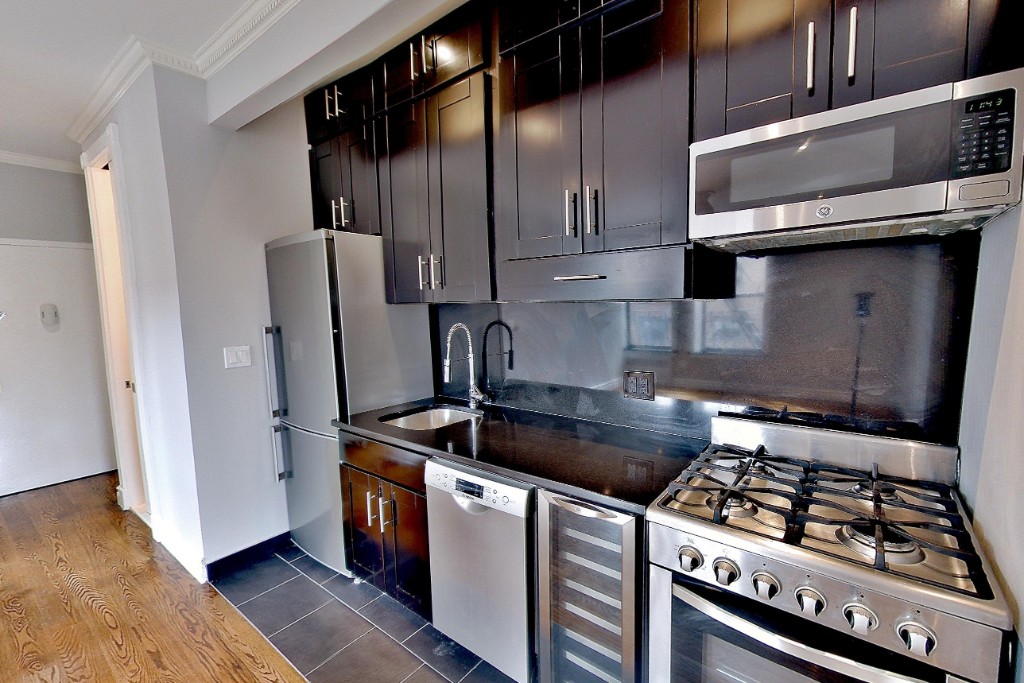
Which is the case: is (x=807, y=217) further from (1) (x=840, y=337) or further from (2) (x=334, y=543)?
(2) (x=334, y=543)

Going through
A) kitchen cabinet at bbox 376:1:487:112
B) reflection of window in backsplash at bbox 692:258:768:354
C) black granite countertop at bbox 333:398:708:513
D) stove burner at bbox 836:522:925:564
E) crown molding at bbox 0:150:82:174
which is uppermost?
crown molding at bbox 0:150:82:174

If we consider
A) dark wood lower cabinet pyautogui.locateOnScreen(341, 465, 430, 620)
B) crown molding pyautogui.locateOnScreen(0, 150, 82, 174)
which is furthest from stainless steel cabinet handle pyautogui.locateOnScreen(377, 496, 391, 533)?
crown molding pyautogui.locateOnScreen(0, 150, 82, 174)

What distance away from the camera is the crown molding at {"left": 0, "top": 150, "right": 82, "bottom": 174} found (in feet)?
11.3

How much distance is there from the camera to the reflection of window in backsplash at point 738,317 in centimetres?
157

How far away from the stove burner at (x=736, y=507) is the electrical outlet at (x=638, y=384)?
66 cm

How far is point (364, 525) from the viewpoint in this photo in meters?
2.19

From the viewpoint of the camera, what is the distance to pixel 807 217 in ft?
3.57

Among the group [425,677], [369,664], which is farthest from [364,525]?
[425,677]

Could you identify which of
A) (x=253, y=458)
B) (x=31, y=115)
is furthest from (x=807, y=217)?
(x=31, y=115)

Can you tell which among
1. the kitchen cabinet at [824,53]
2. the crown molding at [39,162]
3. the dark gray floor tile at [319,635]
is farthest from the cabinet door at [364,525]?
the crown molding at [39,162]

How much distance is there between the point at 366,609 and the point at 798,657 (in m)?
1.85

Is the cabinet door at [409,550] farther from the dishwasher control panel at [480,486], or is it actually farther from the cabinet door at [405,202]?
the cabinet door at [405,202]

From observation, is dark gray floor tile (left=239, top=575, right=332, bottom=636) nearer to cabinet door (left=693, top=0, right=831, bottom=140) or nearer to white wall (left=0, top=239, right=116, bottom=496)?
cabinet door (left=693, top=0, right=831, bottom=140)

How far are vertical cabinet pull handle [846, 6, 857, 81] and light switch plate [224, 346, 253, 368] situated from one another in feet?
8.96
